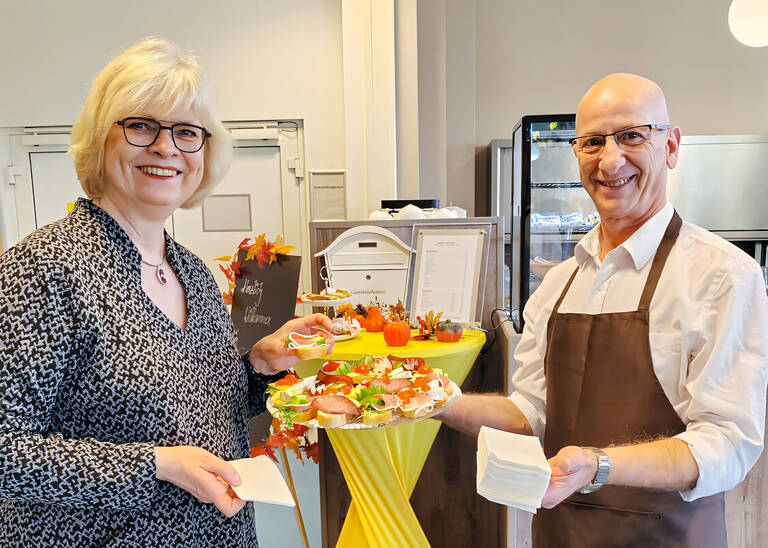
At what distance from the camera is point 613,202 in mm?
1230

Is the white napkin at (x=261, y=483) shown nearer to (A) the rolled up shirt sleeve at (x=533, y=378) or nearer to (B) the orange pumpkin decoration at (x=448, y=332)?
(A) the rolled up shirt sleeve at (x=533, y=378)

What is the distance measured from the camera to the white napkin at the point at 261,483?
2.99ft

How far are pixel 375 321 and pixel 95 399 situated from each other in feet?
4.76

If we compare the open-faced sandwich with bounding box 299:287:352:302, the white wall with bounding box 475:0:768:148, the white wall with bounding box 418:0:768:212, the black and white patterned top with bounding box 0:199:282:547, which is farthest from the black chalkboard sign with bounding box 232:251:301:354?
the white wall with bounding box 475:0:768:148

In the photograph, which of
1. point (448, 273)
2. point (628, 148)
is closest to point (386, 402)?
point (628, 148)

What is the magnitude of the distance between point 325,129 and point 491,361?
2.25 metres

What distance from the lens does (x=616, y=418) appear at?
1190mm

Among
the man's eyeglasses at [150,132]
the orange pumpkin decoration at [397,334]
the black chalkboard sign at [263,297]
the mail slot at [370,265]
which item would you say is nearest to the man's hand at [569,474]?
the man's eyeglasses at [150,132]

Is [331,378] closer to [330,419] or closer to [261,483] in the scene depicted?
[330,419]

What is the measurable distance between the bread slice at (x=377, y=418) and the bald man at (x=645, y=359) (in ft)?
1.34

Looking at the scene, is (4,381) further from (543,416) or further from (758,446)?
(758,446)

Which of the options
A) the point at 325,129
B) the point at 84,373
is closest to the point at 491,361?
the point at 84,373

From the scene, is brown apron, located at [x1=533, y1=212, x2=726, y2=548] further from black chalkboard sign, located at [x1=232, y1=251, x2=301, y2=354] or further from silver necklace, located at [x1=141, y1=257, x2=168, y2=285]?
black chalkboard sign, located at [x1=232, y1=251, x2=301, y2=354]

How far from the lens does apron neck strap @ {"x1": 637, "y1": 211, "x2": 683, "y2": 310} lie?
1.19 m
